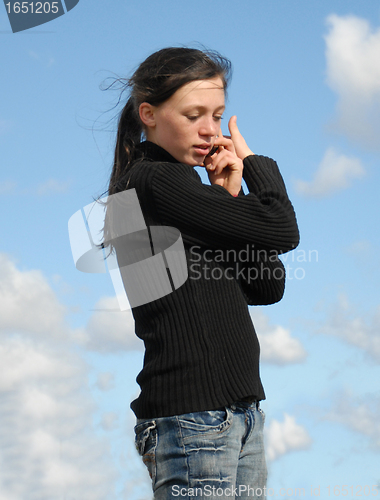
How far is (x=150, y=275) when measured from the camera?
7.69 ft

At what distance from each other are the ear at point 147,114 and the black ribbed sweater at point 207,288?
242 millimetres

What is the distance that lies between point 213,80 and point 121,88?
1.79 feet

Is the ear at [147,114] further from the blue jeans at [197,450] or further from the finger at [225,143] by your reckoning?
the blue jeans at [197,450]

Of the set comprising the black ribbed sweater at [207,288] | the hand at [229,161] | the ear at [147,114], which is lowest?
the black ribbed sweater at [207,288]

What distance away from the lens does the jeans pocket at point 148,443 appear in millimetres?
2137

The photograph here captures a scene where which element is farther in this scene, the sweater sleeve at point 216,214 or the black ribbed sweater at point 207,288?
the sweater sleeve at point 216,214

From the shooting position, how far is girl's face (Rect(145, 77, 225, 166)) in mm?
2494

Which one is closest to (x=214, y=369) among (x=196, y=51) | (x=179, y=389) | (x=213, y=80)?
(x=179, y=389)

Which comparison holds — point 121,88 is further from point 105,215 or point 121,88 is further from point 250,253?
point 250,253

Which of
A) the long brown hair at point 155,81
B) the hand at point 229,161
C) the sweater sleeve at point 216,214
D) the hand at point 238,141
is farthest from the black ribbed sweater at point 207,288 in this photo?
the long brown hair at point 155,81

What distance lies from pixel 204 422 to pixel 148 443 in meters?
0.25

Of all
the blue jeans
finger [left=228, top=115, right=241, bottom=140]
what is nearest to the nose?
finger [left=228, top=115, right=241, bottom=140]

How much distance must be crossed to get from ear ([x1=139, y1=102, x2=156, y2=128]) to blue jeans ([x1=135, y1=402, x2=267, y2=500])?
1300mm

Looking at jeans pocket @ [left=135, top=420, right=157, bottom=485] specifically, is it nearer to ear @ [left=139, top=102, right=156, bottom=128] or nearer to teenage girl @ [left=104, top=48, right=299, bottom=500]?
teenage girl @ [left=104, top=48, right=299, bottom=500]
